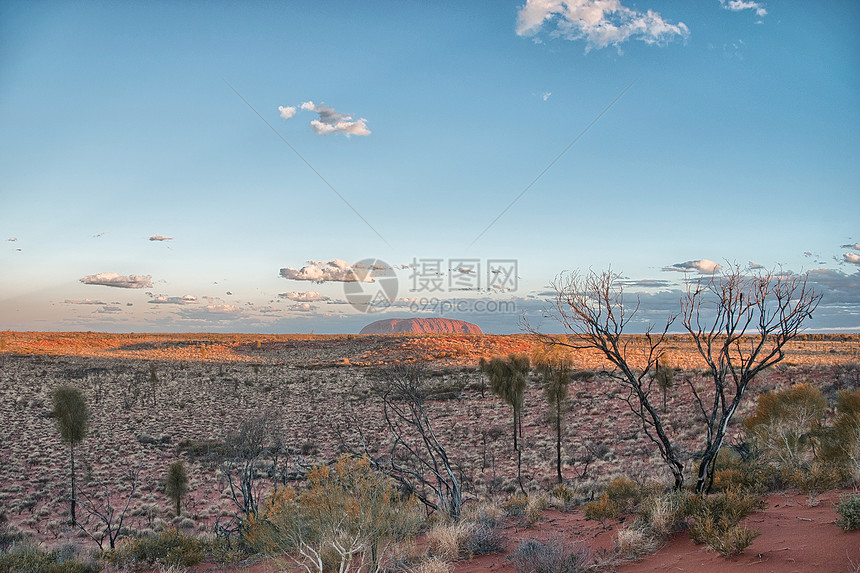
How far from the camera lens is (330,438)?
2775 centimetres

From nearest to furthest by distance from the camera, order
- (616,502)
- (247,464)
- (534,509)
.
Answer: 1. (616,502)
2. (534,509)
3. (247,464)

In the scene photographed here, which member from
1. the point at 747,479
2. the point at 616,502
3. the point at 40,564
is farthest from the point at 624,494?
the point at 40,564

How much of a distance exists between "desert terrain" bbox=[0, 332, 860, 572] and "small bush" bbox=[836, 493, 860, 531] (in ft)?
0.40

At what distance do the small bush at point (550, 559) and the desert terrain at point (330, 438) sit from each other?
0.57 meters

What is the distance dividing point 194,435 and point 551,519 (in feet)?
85.4

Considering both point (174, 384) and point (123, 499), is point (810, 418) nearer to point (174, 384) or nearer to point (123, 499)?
point (123, 499)

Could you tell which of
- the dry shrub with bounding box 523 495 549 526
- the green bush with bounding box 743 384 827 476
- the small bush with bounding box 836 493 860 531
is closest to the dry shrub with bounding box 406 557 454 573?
the dry shrub with bounding box 523 495 549 526

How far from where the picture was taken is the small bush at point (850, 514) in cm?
553

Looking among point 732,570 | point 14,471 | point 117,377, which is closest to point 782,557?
point 732,570

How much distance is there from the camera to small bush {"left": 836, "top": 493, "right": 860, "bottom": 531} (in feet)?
18.1

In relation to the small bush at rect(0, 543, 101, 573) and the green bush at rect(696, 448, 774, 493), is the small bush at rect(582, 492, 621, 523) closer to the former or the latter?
the green bush at rect(696, 448, 774, 493)

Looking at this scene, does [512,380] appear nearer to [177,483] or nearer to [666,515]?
[177,483]

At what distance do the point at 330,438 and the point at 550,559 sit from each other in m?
23.7

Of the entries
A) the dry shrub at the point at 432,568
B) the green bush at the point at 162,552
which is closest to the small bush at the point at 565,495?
the dry shrub at the point at 432,568
